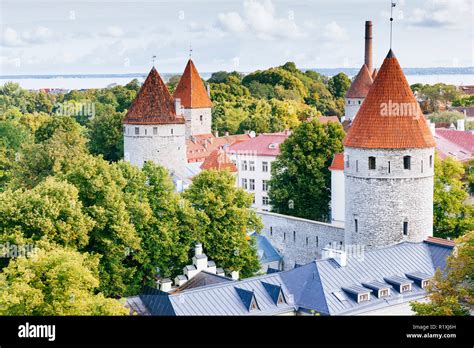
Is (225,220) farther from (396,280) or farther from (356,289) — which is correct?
(396,280)

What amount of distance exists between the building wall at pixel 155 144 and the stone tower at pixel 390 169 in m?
11.9

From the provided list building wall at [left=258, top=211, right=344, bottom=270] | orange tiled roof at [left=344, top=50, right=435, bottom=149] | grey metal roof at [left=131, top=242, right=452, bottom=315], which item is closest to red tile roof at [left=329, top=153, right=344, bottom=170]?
building wall at [left=258, top=211, right=344, bottom=270]

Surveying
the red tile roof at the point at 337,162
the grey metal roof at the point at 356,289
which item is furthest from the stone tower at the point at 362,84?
the grey metal roof at the point at 356,289

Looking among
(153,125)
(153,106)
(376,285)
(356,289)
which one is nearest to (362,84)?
(153,106)

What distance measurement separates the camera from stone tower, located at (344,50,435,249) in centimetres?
2242

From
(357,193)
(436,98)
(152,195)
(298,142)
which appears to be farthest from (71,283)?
(436,98)

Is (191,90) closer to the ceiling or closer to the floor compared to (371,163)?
closer to the ceiling

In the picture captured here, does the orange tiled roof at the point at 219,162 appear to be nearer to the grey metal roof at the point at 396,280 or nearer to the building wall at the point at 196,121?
the building wall at the point at 196,121

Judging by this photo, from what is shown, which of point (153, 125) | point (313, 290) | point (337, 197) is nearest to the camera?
point (313, 290)

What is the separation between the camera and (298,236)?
1043 inches

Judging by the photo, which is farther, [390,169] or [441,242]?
[390,169]

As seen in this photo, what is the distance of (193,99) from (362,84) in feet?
34.2

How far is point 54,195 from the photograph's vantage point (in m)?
19.4
